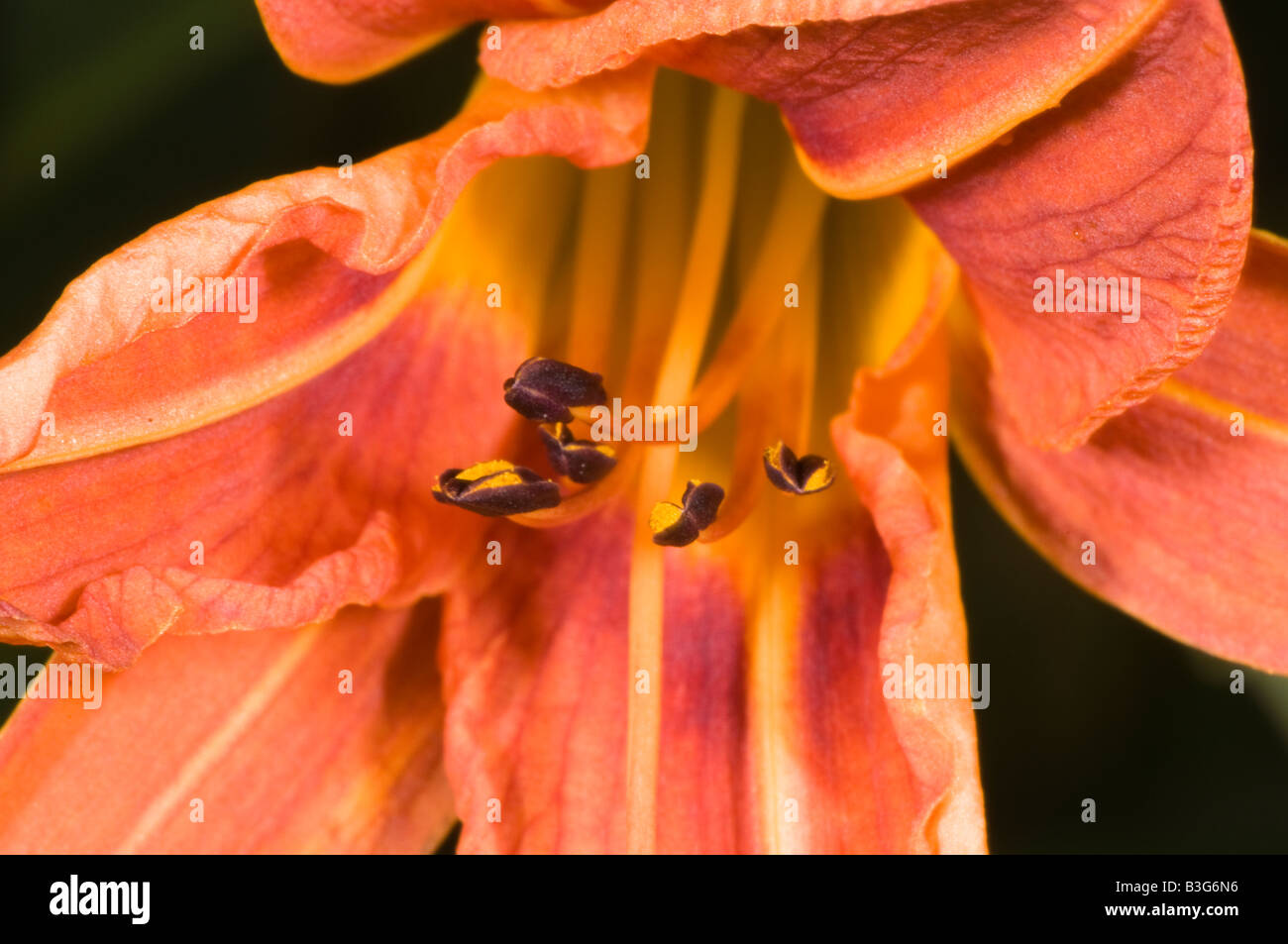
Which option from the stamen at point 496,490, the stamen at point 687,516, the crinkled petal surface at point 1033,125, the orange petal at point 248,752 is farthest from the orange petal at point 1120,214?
the orange petal at point 248,752

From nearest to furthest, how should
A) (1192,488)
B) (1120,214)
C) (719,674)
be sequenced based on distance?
(1120,214), (1192,488), (719,674)

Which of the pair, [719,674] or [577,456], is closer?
[577,456]

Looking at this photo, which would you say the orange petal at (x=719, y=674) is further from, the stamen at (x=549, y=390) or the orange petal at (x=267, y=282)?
the orange petal at (x=267, y=282)

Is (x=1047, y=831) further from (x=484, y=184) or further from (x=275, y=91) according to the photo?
(x=275, y=91)

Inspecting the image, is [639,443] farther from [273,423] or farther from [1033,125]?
[1033,125]

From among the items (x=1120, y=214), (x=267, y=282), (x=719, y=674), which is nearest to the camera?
(x=1120, y=214)

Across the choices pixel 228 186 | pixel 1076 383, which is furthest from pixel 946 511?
pixel 228 186

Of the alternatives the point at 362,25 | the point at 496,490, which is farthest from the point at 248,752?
the point at 362,25
